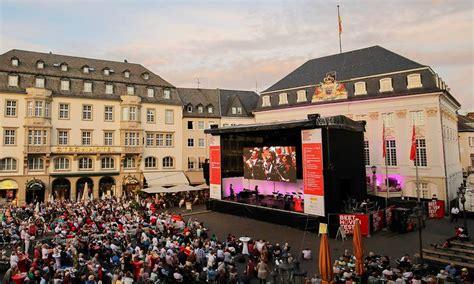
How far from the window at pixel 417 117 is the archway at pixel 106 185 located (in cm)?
3203

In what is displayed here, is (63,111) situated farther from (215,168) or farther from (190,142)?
(215,168)

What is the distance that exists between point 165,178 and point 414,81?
28.4 m

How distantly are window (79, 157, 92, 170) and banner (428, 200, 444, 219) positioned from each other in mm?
33401

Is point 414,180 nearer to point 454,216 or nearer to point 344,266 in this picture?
point 454,216

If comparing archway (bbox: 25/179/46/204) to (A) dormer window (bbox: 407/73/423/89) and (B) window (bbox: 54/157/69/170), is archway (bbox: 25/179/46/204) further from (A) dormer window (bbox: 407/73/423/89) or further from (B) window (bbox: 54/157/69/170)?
(A) dormer window (bbox: 407/73/423/89)

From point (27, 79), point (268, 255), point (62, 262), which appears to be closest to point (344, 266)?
point (268, 255)

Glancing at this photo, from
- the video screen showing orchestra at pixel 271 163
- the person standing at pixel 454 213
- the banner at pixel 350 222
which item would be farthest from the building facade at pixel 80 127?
the person standing at pixel 454 213

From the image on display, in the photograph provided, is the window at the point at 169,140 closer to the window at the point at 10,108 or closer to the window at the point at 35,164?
the window at the point at 35,164

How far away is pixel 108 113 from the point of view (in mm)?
37750

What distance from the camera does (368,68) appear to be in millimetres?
35188

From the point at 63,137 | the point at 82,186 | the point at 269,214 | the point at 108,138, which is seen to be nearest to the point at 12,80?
the point at 63,137

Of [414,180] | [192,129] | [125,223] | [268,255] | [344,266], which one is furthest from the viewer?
[192,129]

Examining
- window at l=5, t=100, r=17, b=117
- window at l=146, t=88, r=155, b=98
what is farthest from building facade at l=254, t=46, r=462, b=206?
window at l=5, t=100, r=17, b=117

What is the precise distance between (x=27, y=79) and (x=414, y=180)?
39.5m
